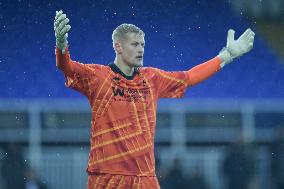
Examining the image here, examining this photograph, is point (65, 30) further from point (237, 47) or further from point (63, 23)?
point (237, 47)

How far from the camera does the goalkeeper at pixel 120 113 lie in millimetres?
6016

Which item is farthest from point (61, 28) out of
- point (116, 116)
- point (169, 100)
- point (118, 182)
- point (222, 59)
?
point (169, 100)

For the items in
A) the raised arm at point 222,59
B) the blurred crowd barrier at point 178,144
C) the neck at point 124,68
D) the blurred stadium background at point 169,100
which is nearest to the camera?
the neck at point 124,68

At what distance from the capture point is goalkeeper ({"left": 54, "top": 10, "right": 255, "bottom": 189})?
6.02 meters

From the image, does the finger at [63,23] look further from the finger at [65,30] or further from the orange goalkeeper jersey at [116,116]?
the orange goalkeeper jersey at [116,116]

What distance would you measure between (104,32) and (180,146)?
11.6 feet

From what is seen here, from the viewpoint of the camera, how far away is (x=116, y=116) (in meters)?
6.04

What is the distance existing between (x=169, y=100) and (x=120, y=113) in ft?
21.2

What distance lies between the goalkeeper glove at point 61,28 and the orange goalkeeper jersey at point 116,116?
0.31ft

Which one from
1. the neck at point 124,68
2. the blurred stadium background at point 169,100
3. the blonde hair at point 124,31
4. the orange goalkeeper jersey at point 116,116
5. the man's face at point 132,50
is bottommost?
the orange goalkeeper jersey at point 116,116

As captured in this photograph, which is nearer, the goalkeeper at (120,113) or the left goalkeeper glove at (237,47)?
the goalkeeper at (120,113)


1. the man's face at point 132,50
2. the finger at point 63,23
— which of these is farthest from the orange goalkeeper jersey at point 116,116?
the finger at point 63,23

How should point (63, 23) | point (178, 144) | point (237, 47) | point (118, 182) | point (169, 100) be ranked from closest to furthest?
point (63, 23)
point (118, 182)
point (237, 47)
point (178, 144)
point (169, 100)

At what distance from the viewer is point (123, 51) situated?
616 cm
